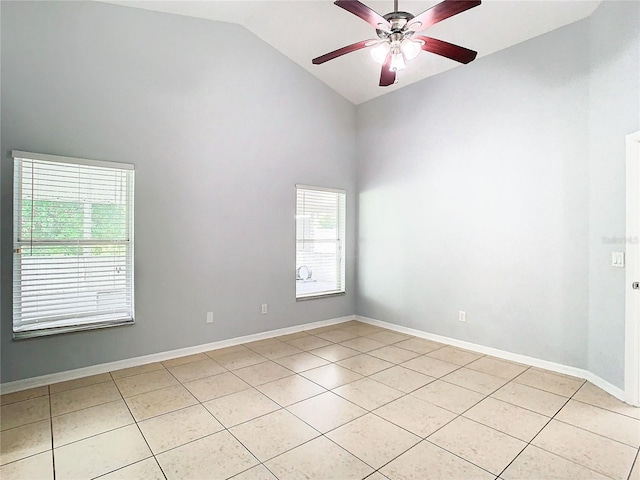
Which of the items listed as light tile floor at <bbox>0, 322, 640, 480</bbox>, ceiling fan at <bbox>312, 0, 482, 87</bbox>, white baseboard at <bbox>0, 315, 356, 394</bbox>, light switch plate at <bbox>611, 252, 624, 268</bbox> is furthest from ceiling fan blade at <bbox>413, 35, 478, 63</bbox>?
white baseboard at <bbox>0, 315, 356, 394</bbox>

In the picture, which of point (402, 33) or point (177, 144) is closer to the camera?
point (402, 33)

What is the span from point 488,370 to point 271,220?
3.00 m

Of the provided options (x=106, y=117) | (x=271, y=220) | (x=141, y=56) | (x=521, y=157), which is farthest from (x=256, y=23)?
(x=521, y=157)

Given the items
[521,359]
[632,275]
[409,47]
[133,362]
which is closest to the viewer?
[409,47]

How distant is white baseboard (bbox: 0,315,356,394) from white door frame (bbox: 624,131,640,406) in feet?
11.3

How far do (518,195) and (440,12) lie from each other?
2.21m

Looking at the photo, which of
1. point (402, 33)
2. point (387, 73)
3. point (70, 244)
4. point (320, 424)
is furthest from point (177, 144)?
point (320, 424)

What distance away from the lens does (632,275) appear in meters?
2.82

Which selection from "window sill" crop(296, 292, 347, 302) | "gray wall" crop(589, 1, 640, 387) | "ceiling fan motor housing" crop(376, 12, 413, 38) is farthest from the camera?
"window sill" crop(296, 292, 347, 302)

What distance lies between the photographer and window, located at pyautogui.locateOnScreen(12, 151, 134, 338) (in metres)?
3.07

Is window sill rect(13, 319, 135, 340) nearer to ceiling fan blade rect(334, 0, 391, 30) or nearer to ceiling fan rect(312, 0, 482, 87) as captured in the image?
ceiling fan rect(312, 0, 482, 87)

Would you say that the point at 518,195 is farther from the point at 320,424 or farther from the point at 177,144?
the point at 177,144

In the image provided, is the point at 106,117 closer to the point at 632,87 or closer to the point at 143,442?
the point at 143,442

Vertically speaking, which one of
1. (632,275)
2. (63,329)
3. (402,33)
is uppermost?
(402,33)
